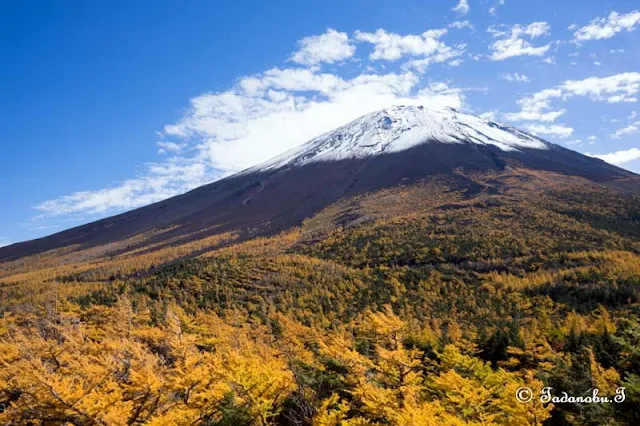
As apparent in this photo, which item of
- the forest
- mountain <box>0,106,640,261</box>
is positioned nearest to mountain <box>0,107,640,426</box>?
the forest

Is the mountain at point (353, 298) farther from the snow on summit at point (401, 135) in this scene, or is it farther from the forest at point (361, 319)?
the snow on summit at point (401, 135)

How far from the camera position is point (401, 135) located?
160375 mm

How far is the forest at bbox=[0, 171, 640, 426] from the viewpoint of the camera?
13.2 metres

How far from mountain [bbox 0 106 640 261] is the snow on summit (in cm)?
44

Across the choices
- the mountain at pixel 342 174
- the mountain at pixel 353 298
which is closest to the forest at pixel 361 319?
the mountain at pixel 353 298

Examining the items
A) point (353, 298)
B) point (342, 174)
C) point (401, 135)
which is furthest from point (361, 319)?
point (401, 135)

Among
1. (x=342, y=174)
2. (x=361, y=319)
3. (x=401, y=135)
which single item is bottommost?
(x=361, y=319)

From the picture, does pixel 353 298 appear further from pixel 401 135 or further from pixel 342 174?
pixel 401 135

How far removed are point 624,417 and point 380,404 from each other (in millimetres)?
6303

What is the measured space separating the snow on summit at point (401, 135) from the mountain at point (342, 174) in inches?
17.1

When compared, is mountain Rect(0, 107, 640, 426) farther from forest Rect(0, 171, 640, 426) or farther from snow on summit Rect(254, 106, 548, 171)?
snow on summit Rect(254, 106, 548, 171)

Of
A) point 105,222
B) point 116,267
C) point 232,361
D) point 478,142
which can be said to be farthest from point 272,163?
point 232,361

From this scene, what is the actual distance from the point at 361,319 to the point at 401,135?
5098 inches

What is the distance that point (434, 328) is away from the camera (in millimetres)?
41375
